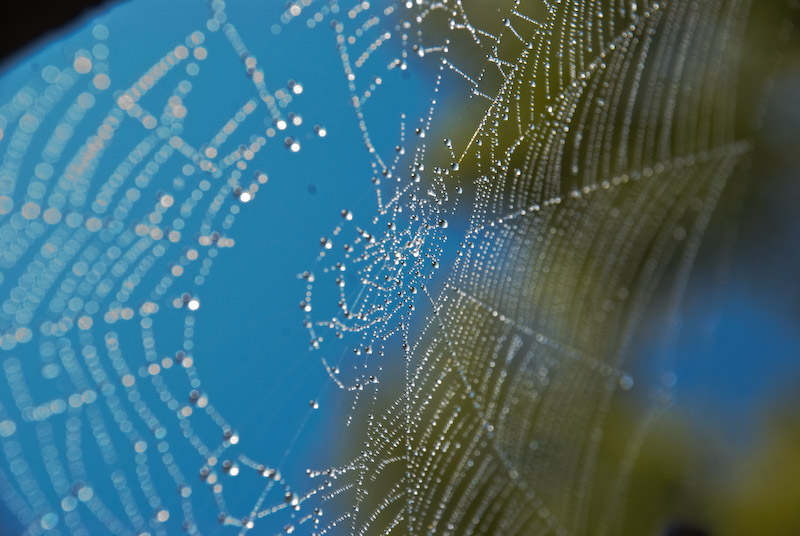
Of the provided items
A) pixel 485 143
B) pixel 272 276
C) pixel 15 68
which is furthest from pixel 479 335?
pixel 15 68

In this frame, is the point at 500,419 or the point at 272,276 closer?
the point at 272,276

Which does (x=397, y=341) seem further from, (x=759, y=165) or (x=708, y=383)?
(x=759, y=165)

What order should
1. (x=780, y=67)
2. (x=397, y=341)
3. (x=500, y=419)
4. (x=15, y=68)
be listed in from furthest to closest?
(x=780, y=67) → (x=500, y=419) → (x=397, y=341) → (x=15, y=68)

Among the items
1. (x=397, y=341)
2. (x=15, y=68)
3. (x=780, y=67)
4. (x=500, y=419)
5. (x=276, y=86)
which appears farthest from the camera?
(x=780, y=67)

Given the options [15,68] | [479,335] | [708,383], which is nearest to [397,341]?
[479,335]

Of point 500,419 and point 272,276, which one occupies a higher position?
point 272,276

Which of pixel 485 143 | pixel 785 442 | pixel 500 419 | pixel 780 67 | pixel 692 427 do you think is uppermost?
pixel 485 143
